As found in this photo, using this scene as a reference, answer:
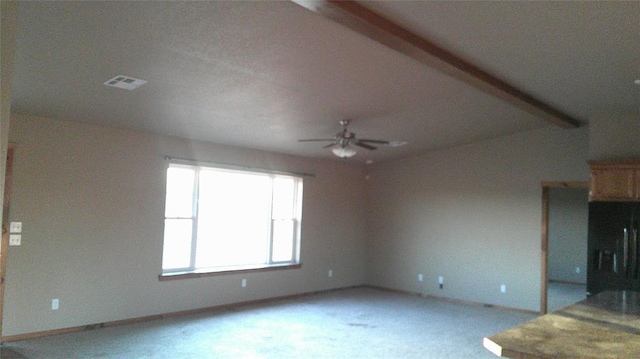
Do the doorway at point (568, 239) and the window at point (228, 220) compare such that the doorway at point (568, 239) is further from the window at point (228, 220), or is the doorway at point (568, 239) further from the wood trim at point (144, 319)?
the wood trim at point (144, 319)

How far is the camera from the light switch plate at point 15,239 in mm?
5105

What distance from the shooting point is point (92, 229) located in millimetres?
5738

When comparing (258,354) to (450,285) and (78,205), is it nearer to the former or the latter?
(78,205)

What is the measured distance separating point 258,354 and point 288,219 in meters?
3.47

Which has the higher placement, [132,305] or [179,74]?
[179,74]

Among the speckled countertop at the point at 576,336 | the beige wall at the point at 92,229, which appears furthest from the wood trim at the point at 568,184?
the beige wall at the point at 92,229

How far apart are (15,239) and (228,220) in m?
2.89

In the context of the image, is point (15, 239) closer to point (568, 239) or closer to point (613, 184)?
point (613, 184)

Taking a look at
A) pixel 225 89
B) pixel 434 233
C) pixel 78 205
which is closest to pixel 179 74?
pixel 225 89

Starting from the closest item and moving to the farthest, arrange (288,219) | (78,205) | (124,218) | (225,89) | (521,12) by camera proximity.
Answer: (521,12) → (225,89) → (78,205) → (124,218) → (288,219)

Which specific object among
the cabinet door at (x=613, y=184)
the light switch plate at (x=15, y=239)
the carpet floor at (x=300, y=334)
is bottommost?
the carpet floor at (x=300, y=334)

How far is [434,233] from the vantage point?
872 cm

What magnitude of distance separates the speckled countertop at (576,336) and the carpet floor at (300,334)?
6.53 feet

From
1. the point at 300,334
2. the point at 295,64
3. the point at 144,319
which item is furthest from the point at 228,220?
the point at 295,64
